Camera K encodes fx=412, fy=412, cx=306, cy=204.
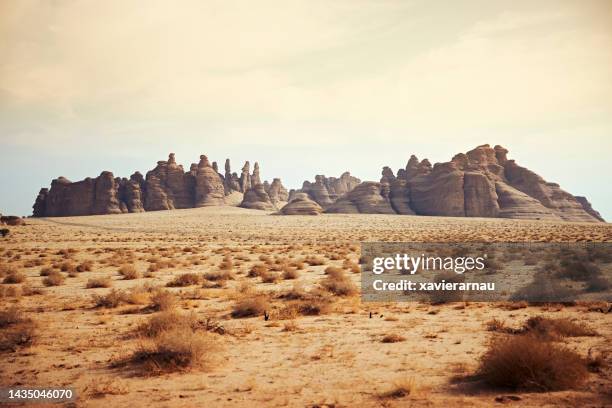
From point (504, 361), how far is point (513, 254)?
21887mm

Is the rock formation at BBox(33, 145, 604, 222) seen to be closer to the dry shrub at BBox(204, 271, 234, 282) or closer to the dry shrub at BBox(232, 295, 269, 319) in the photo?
the dry shrub at BBox(204, 271, 234, 282)

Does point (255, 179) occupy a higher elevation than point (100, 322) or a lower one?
higher

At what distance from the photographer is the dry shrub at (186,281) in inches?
Result: 671

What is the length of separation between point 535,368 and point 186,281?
13.9m

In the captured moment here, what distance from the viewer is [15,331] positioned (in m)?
9.19

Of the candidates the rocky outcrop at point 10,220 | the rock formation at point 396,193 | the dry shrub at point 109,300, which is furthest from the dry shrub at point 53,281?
the rock formation at point 396,193

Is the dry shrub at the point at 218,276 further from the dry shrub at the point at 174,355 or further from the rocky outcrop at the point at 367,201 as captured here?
the rocky outcrop at the point at 367,201

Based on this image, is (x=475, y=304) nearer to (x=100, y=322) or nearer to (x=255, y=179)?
(x=100, y=322)

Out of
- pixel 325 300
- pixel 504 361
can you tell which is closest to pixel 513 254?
pixel 325 300

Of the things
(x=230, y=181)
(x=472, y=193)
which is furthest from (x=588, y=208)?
(x=230, y=181)

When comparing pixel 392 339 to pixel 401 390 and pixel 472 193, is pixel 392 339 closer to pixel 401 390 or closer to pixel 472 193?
pixel 401 390

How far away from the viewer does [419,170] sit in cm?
12950

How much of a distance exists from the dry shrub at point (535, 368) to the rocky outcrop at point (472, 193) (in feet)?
350

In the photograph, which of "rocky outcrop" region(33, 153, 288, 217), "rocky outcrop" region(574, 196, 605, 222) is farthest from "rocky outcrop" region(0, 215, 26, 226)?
"rocky outcrop" region(574, 196, 605, 222)
